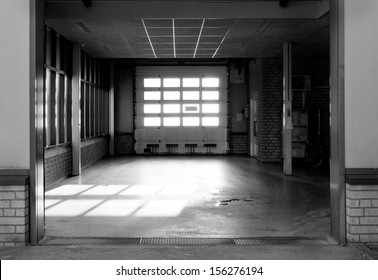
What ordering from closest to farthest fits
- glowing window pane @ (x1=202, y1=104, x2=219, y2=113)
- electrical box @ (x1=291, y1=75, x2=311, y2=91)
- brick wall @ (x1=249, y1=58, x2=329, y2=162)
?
1. electrical box @ (x1=291, y1=75, x2=311, y2=91)
2. brick wall @ (x1=249, y1=58, x2=329, y2=162)
3. glowing window pane @ (x1=202, y1=104, x2=219, y2=113)

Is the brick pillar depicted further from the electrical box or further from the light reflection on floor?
the electrical box

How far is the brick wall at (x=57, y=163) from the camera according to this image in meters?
9.70

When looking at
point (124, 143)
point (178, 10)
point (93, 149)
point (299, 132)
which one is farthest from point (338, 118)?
point (124, 143)

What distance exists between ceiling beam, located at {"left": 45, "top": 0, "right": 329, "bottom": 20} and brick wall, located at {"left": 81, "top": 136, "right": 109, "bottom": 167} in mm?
4842

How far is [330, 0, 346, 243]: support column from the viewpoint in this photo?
468cm

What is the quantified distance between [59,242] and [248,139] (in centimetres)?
1416

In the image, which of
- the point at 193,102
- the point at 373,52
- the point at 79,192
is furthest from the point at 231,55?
the point at 373,52

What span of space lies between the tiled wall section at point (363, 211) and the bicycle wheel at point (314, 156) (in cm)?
888

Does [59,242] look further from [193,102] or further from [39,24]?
[193,102]

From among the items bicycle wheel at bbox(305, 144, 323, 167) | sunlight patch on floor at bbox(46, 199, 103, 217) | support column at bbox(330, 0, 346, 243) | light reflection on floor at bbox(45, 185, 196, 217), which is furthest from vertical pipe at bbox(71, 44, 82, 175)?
support column at bbox(330, 0, 346, 243)

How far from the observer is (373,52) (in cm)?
465

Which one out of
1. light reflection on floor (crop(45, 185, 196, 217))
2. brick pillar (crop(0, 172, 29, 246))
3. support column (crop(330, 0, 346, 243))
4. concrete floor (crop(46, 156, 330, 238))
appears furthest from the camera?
light reflection on floor (crop(45, 185, 196, 217))

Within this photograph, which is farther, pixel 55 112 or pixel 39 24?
pixel 55 112

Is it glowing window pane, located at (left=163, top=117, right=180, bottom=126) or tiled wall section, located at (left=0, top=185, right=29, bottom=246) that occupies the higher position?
glowing window pane, located at (left=163, top=117, right=180, bottom=126)
